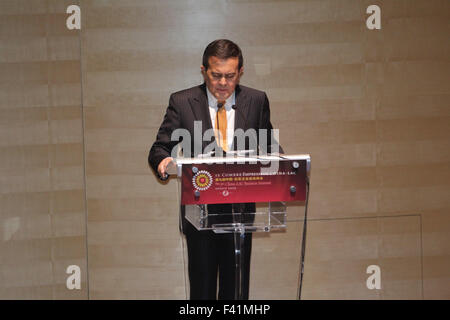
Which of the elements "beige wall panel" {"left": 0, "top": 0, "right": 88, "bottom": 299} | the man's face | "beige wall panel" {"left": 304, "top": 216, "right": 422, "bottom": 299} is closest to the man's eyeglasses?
the man's face

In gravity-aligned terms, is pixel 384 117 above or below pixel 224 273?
above

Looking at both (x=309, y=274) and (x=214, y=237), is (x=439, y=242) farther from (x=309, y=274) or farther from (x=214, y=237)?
(x=214, y=237)

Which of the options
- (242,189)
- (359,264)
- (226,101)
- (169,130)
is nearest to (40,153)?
(169,130)

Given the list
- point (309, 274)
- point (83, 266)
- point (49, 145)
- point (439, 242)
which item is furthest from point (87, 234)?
point (439, 242)

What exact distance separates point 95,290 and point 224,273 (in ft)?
6.99

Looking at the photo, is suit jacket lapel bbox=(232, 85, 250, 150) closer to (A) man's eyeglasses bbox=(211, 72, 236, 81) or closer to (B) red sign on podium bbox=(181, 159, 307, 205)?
(A) man's eyeglasses bbox=(211, 72, 236, 81)

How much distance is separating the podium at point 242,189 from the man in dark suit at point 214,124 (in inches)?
5.6

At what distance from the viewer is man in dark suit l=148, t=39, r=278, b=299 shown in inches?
114

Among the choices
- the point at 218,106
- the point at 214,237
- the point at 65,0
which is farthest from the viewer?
the point at 65,0

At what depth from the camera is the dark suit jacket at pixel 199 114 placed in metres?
3.33

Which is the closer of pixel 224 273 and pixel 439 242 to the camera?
pixel 224 273

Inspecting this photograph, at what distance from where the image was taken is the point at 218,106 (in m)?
3.34

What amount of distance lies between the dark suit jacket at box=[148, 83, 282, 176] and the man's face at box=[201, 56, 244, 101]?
12cm

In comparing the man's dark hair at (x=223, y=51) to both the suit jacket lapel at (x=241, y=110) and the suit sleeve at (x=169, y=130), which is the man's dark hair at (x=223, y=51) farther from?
the suit sleeve at (x=169, y=130)
